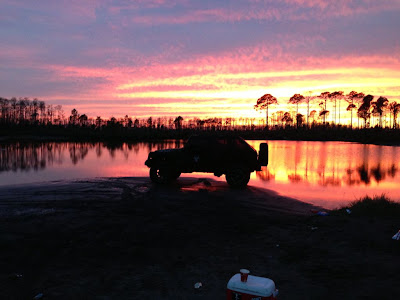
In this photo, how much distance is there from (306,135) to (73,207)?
89131 mm

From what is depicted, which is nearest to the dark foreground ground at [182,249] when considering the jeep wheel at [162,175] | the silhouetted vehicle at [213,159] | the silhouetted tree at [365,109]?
the silhouetted vehicle at [213,159]

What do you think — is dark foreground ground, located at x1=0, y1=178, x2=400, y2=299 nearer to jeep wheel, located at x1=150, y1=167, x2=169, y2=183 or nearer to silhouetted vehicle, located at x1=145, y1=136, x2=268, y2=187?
silhouetted vehicle, located at x1=145, y1=136, x2=268, y2=187

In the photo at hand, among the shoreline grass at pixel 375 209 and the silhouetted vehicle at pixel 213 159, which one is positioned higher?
the silhouetted vehicle at pixel 213 159

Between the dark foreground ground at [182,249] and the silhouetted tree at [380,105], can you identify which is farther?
the silhouetted tree at [380,105]

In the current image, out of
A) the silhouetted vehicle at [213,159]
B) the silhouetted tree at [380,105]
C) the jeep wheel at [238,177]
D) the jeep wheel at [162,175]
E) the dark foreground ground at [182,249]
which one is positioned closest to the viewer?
the dark foreground ground at [182,249]

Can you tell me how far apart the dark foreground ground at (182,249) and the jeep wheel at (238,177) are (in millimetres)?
3169

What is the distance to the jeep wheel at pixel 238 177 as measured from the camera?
1471 centimetres

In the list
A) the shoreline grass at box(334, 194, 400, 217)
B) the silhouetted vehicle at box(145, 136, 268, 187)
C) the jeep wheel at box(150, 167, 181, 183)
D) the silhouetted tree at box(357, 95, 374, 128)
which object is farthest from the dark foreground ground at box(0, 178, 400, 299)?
the silhouetted tree at box(357, 95, 374, 128)

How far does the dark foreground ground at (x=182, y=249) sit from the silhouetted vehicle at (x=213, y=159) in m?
3.37

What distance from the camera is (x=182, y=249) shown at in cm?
693

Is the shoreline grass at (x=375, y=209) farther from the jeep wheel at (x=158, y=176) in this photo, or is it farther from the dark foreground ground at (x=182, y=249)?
the jeep wheel at (x=158, y=176)

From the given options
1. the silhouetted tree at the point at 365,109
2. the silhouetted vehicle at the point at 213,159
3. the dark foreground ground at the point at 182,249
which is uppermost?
the silhouetted tree at the point at 365,109

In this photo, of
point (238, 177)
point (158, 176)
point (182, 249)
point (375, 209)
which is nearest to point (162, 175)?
point (158, 176)

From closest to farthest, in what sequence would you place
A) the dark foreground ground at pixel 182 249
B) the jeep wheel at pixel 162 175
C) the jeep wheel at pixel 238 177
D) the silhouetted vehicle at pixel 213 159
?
the dark foreground ground at pixel 182 249, the jeep wheel at pixel 238 177, the silhouetted vehicle at pixel 213 159, the jeep wheel at pixel 162 175
